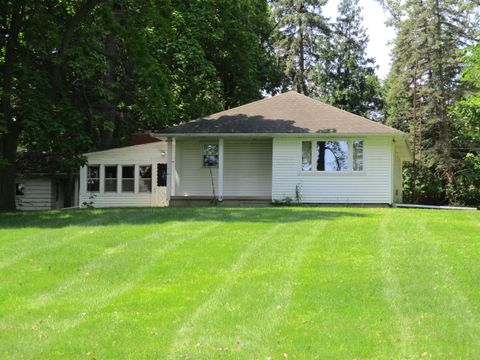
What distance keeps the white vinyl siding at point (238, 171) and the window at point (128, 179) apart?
3.35m

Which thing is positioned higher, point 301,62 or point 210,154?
point 301,62

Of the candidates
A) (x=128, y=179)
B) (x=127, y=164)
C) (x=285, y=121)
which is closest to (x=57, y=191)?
(x=128, y=179)

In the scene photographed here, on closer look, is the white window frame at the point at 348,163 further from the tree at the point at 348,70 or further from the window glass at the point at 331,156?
the tree at the point at 348,70

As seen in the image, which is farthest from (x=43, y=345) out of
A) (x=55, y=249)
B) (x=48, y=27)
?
(x=48, y=27)

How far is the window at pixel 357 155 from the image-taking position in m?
22.0

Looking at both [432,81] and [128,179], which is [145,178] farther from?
[432,81]

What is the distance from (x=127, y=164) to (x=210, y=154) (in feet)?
14.2

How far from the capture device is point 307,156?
73.4 feet

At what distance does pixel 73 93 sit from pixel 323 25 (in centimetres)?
2562

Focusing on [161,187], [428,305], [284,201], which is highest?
[161,187]

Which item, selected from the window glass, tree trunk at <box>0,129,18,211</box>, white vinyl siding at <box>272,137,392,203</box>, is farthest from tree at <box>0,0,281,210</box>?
the window glass

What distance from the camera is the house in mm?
33156

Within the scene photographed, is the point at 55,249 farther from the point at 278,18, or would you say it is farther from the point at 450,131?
the point at 278,18

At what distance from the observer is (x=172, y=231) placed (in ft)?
39.7
